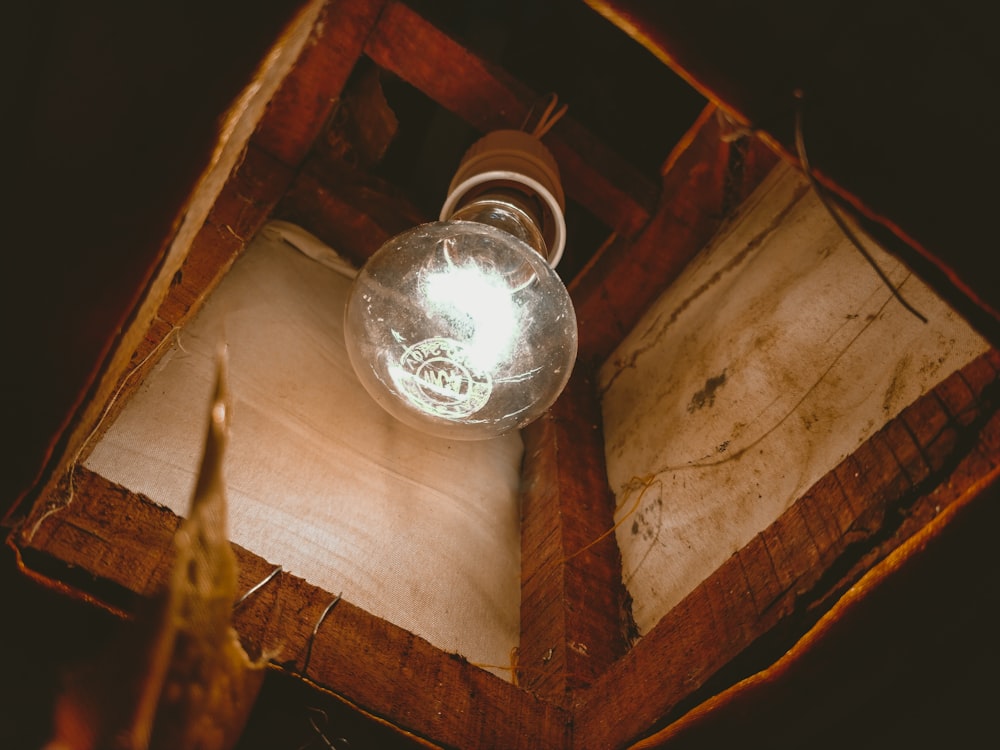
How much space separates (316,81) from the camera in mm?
1826

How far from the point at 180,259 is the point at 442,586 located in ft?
2.91

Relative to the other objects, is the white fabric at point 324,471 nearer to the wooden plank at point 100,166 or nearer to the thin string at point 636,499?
the thin string at point 636,499

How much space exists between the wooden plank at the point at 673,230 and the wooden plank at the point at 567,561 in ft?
1.15

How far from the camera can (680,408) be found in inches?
66.0

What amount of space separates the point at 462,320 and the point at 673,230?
102 cm

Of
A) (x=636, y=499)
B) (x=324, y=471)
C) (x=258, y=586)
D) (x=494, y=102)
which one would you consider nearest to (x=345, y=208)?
(x=494, y=102)

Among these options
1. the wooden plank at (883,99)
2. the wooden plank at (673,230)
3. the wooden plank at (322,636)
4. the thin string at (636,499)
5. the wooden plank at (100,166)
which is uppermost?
the wooden plank at (673,230)

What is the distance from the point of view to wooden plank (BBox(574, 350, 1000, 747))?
0.83 meters

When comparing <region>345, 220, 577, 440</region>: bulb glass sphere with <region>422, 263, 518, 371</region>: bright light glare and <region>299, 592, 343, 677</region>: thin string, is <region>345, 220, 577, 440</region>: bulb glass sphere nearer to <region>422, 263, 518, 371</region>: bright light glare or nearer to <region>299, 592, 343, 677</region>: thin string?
<region>422, 263, 518, 371</region>: bright light glare

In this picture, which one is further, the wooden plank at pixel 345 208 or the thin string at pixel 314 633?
the wooden plank at pixel 345 208

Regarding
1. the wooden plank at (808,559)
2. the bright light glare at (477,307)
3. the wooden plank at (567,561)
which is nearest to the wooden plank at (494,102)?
the wooden plank at (567,561)

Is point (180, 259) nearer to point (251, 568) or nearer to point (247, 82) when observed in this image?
point (247, 82)

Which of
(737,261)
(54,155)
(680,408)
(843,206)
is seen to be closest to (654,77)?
(737,261)

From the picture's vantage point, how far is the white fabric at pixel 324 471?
1287 mm
